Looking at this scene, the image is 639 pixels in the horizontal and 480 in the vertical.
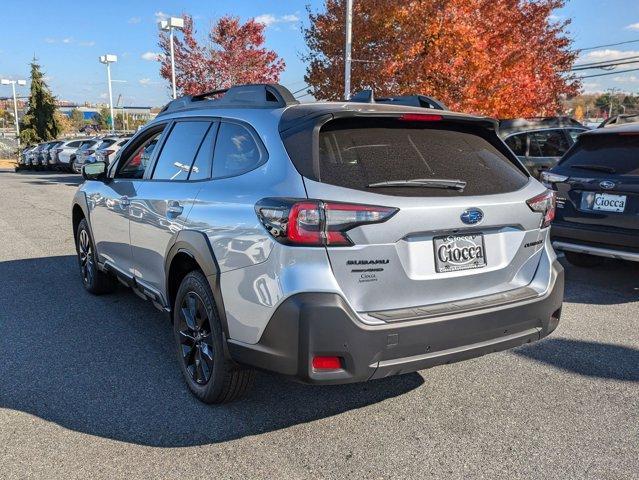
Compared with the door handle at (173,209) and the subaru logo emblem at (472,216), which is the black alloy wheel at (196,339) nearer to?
the door handle at (173,209)

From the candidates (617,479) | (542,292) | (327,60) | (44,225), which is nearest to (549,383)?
(542,292)

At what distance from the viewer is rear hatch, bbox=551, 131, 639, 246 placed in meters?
5.38

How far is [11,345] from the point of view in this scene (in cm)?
440

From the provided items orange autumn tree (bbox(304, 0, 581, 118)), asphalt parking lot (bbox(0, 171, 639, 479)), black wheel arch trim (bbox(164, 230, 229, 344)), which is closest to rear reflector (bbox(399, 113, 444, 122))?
black wheel arch trim (bbox(164, 230, 229, 344))

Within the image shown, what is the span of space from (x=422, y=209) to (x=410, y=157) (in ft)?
1.19

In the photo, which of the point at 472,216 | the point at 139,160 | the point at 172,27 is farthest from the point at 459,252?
the point at 172,27

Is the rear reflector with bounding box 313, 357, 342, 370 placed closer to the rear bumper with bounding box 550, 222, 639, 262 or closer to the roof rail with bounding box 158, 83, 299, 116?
the roof rail with bounding box 158, 83, 299, 116

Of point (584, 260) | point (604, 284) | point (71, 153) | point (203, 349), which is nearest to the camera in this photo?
point (203, 349)

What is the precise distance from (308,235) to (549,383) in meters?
2.10

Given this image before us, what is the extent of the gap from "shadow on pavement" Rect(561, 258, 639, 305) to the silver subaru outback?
8.72 feet

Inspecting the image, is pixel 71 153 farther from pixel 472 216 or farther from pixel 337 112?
pixel 472 216

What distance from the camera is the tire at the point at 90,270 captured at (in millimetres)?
5586

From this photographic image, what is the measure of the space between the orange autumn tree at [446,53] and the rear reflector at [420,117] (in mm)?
12128

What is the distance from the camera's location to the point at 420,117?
3125 mm
